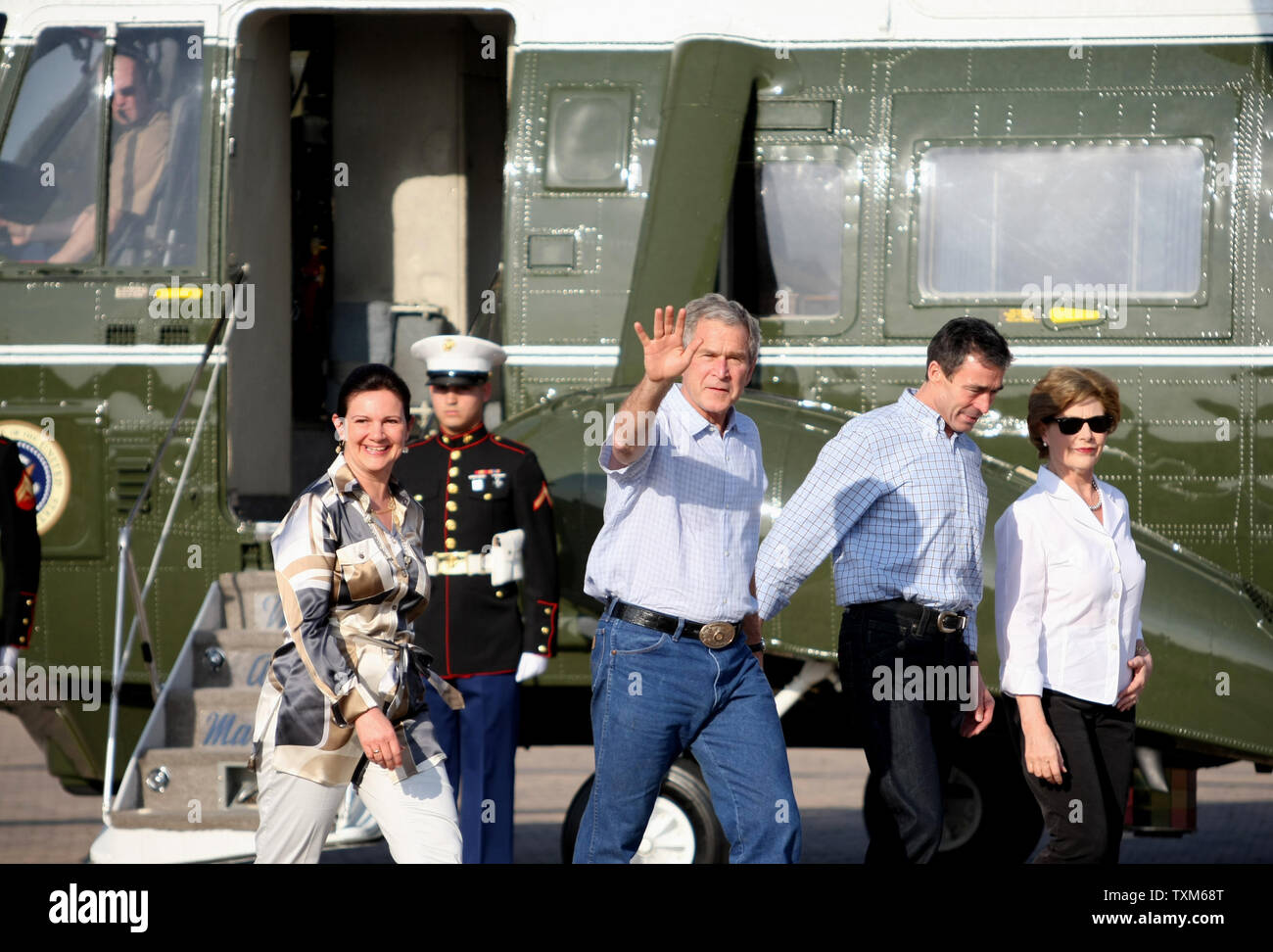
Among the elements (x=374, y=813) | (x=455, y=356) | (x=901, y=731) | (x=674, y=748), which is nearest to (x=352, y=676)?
(x=374, y=813)

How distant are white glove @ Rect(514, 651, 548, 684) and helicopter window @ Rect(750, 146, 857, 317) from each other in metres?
2.07

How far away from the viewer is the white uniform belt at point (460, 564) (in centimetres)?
572

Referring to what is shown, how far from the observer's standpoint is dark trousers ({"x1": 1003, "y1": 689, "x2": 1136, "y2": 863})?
411 cm

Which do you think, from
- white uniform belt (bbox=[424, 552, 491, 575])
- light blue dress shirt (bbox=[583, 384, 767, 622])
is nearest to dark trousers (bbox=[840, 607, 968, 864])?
light blue dress shirt (bbox=[583, 384, 767, 622])

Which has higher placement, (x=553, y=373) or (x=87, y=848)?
(x=553, y=373)

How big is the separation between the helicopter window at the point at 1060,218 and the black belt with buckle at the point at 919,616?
272 centimetres

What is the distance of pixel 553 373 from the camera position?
6.72m

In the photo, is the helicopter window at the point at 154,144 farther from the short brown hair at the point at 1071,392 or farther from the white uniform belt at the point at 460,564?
the short brown hair at the point at 1071,392

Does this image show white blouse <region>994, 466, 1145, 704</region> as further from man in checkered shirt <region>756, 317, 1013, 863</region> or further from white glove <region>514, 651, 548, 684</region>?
white glove <region>514, 651, 548, 684</region>

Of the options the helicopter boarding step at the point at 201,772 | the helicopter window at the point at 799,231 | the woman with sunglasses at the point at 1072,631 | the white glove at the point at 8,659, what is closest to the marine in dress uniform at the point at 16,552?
the white glove at the point at 8,659
